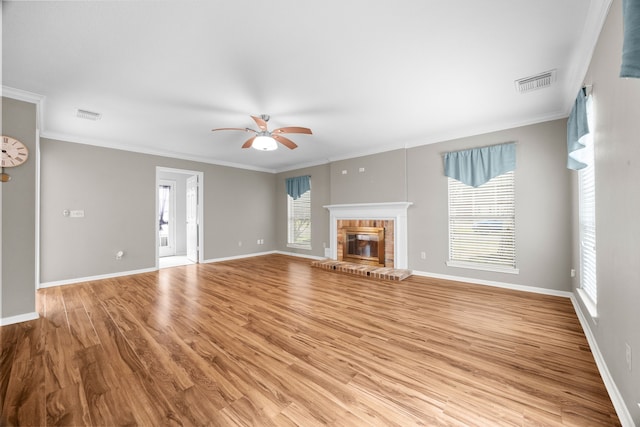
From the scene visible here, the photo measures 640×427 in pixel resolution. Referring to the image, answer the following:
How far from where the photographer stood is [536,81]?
265 cm

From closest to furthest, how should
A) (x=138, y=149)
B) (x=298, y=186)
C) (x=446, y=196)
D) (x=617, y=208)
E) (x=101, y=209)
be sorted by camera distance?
(x=617, y=208), (x=446, y=196), (x=101, y=209), (x=138, y=149), (x=298, y=186)

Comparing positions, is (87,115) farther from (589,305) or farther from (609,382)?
(589,305)

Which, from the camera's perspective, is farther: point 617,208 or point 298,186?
point 298,186

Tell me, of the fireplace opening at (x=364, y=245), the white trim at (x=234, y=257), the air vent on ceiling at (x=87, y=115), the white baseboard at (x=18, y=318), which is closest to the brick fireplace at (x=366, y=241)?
the fireplace opening at (x=364, y=245)

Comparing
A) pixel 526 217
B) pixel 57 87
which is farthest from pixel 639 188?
pixel 57 87

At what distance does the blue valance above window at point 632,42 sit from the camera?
94 centimetres

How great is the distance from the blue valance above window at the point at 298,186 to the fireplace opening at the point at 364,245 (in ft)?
5.57

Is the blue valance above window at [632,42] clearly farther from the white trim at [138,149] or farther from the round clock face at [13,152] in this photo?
the white trim at [138,149]

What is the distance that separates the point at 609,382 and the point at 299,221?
19.8ft

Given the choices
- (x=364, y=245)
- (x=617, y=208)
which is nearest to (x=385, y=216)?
(x=364, y=245)

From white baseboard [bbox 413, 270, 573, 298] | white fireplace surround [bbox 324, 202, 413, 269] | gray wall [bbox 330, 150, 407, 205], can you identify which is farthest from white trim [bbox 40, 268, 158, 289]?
white baseboard [bbox 413, 270, 573, 298]

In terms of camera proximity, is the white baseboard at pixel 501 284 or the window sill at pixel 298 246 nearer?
the white baseboard at pixel 501 284

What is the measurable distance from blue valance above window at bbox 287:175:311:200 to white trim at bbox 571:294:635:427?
17.9 ft

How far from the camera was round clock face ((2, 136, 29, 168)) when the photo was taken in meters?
2.66
